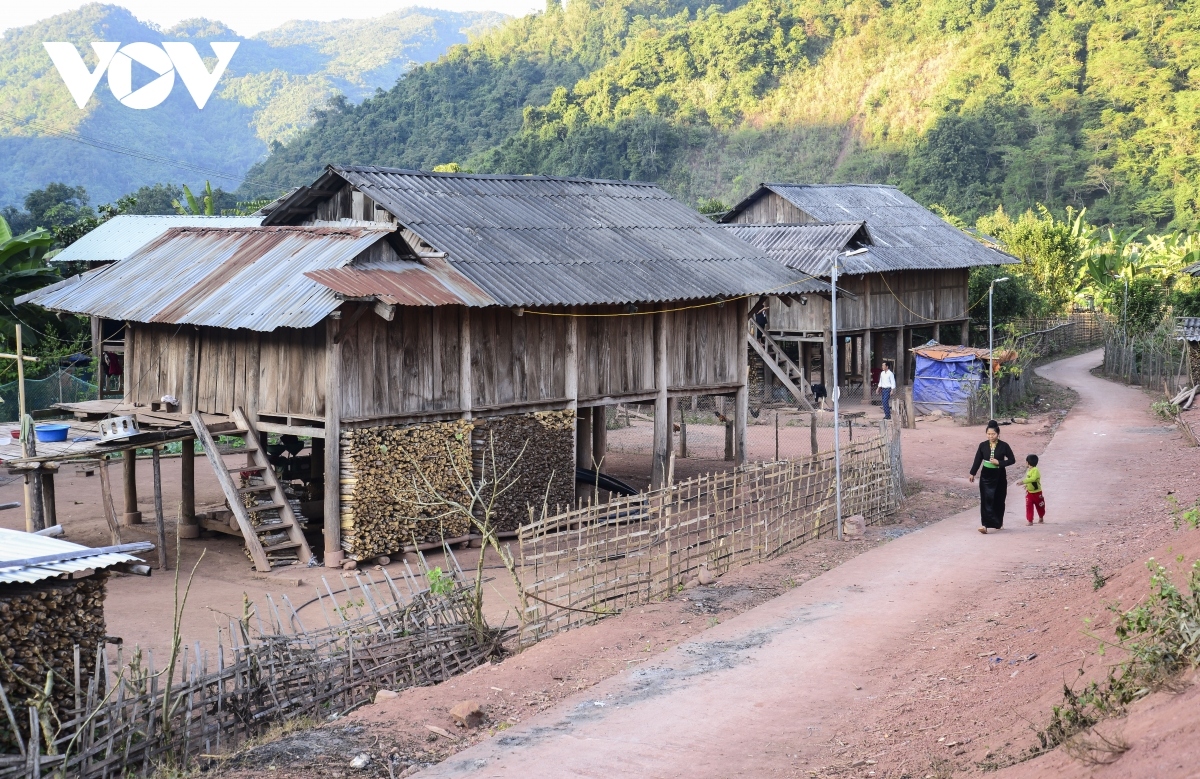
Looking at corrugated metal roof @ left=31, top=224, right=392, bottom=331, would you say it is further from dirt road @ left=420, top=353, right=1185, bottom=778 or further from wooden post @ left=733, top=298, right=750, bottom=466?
wooden post @ left=733, top=298, right=750, bottom=466

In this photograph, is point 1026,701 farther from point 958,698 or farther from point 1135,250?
point 1135,250

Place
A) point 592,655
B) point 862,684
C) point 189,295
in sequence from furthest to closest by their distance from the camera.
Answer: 1. point 189,295
2. point 592,655
3. point 862,684

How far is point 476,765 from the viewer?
26.0 feet

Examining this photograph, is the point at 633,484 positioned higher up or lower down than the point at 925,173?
lower down

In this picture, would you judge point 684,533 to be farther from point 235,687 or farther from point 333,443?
point 235,687

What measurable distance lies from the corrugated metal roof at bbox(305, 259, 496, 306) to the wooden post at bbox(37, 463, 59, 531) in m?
4.00

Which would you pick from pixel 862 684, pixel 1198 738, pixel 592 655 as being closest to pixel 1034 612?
pixel 862 684

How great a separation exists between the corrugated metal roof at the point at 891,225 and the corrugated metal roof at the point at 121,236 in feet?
50.3

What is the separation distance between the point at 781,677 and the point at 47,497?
33.4ft

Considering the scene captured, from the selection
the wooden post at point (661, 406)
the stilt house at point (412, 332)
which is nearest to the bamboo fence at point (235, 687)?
the stilt house at point (412, 332)

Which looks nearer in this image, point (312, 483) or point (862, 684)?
point (862, 684)

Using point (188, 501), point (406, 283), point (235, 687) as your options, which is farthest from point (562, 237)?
point (235, 687)

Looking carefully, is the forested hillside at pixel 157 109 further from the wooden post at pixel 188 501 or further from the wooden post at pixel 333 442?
the wooden post at pixel 333 442

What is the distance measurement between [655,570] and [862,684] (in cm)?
404
